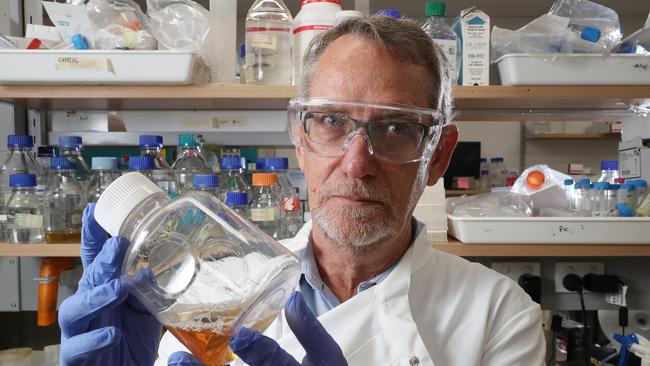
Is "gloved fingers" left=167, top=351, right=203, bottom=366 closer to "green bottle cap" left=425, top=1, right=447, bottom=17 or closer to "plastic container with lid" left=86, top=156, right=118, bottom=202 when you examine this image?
"plastic container with lid" left=86, top=156, right=118, bottom=202

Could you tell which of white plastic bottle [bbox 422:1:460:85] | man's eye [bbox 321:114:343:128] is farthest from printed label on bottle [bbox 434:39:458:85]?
man's eye [bbox 321:114:343:128]

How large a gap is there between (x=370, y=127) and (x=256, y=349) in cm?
47

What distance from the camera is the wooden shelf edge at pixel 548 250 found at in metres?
1.30

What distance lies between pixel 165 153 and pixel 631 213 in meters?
1.44

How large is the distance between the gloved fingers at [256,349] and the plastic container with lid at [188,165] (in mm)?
938

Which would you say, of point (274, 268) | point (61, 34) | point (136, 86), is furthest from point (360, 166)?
point (61, 34)

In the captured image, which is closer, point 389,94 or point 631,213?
point 389,94

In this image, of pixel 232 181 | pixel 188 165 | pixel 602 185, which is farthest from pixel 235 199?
pixel 602 185

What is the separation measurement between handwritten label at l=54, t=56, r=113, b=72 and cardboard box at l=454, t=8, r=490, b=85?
0.90 meters

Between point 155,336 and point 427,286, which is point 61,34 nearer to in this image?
point 155,336

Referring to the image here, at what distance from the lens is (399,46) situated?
3.22 feet

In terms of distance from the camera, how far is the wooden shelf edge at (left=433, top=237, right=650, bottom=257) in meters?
1.30

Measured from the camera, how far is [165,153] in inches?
64.6

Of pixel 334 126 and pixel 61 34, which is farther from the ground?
pixel 61 34
